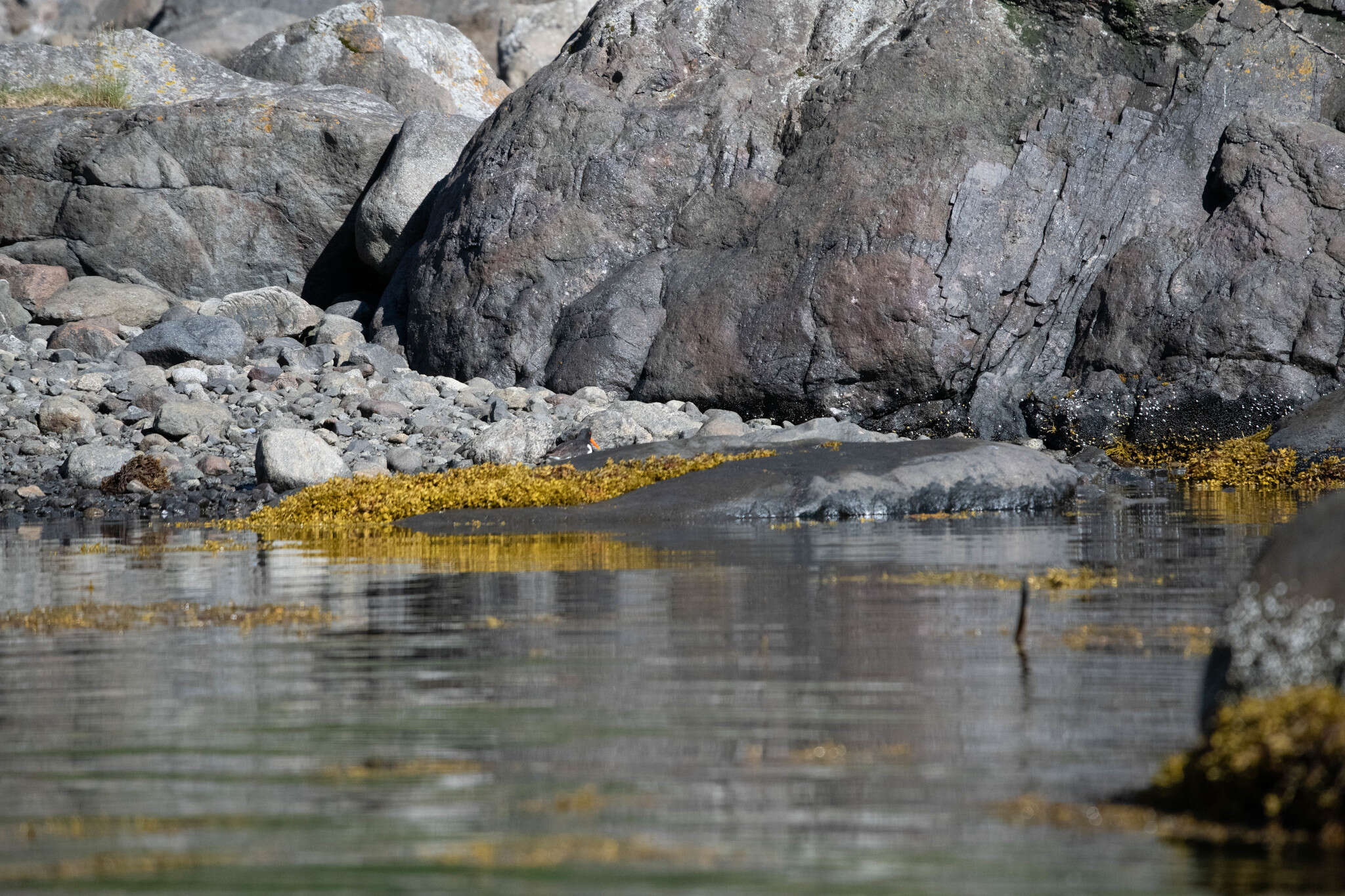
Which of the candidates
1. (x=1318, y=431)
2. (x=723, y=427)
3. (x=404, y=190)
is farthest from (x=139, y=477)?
(x=1318, y=431)

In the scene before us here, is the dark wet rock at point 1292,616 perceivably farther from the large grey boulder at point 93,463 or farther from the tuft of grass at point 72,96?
the tuft of grass at point 72,96

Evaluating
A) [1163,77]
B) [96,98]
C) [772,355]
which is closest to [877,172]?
[772,355]

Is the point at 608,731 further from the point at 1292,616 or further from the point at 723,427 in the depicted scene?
the point at 723,427

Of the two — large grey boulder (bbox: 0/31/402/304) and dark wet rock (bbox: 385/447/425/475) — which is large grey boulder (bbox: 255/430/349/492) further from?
large grey boulder (bbox: 0/31/402/304)

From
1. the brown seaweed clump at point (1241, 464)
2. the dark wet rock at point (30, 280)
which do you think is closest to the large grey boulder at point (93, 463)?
the dark wet rock at point (30, 280)

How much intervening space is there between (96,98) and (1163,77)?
1626 cm

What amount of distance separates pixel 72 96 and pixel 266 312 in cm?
678

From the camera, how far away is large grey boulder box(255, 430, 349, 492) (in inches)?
542

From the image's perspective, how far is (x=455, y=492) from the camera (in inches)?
446

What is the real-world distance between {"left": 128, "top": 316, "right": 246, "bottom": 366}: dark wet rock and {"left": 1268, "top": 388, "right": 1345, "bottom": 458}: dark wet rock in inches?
469

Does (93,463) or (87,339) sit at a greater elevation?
(87,339)

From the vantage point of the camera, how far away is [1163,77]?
1659cm

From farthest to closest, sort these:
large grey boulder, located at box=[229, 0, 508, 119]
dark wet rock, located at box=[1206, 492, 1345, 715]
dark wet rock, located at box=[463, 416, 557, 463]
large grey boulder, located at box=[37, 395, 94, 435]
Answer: large grey boulder, located at box=[229, 0, 508, 119] → large grey boulder, located at box=[37, 395, 94, 435] → dark wet rock, located at box=[463, 416, 557, 463] → dark wet rock, located at box=[1206, 492, 1345, 715]

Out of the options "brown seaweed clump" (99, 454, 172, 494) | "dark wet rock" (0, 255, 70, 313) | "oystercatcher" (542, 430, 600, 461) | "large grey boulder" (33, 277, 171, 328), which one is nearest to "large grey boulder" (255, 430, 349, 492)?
"brown seaweed clump" (99, 454, 172, 494)
